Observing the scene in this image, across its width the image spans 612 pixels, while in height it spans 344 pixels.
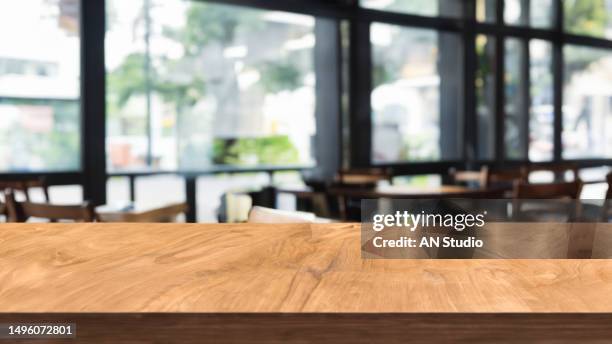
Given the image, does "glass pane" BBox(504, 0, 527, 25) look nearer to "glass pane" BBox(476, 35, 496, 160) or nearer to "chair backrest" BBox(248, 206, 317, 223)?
"glass pane" BBox(476, 35, 496, 160)

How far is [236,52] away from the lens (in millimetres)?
6375

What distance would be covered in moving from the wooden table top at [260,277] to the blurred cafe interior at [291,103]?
1811mm

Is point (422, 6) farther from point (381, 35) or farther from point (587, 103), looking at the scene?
point (587, 103)

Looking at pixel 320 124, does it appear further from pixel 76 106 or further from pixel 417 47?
pixel 76 106

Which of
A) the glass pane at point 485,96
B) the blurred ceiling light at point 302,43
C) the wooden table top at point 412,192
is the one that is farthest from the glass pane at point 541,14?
the wooden table top at point 412,192

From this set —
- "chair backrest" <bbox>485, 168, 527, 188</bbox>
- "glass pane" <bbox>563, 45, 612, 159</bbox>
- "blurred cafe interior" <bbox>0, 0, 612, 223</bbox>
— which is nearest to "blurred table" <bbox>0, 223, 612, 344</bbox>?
"blurred cafe interior" <bbox>0, 0, 612, 223</bbox>

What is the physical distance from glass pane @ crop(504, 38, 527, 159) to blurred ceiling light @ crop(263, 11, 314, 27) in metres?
2.77

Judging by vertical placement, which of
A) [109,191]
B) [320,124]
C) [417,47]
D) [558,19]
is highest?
[558,19]

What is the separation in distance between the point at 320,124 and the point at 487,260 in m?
5.95

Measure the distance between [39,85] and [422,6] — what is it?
4.37 m

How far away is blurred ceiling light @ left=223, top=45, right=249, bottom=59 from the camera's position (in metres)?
6.31

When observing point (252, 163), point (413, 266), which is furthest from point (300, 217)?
point (252, 163)

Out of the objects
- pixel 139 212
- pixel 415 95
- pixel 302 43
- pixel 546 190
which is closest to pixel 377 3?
pixel 302 43

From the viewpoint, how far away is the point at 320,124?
6883mm
